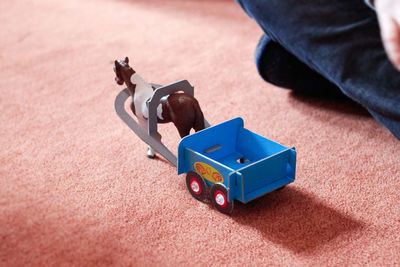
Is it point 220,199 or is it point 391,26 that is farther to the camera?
point 220,199

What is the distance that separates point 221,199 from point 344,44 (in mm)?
462

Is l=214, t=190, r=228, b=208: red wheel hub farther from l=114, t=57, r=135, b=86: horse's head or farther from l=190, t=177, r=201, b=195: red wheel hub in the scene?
l=114, t=57, r=135, b=86: horse's head

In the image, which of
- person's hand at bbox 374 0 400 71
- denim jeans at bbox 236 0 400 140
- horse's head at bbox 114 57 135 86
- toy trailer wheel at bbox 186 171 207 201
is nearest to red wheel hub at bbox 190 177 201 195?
toy trailer wheel at bbox 186 171 207 201

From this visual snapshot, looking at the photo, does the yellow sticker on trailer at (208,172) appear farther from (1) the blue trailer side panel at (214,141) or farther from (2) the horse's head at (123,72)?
(2) the horse's head at (123,72)

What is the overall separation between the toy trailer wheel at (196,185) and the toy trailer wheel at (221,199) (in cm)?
3

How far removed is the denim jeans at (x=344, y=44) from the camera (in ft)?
3.49

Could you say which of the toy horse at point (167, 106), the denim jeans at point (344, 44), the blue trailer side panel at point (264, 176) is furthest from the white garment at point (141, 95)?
the denim jeans at point (344, 44)

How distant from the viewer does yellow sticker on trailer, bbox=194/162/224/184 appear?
94 centimetres

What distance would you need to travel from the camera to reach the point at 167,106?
3.34ft

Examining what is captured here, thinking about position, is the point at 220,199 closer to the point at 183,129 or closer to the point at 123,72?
the point at 183,129

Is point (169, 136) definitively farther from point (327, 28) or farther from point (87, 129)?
point (327, 28)

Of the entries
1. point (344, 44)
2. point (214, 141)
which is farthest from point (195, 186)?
point (344, 44)

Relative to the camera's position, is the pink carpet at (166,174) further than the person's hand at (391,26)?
Yes

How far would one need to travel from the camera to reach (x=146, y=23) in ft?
6.83
